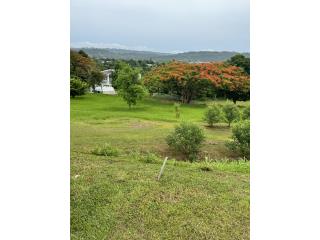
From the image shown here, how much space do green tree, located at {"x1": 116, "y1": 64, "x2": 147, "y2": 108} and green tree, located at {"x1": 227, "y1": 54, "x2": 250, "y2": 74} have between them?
56cm

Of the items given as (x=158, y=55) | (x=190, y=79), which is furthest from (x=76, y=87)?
(x=190, y=79)

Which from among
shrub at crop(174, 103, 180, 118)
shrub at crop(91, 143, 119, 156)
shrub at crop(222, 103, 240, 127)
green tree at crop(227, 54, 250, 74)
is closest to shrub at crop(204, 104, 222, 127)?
shrub at crop(222, 103, 240, 127)

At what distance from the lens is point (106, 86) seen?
279cm

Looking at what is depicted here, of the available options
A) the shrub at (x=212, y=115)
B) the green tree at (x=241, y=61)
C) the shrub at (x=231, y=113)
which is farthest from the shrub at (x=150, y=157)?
the green tree at (x=241, y=61)

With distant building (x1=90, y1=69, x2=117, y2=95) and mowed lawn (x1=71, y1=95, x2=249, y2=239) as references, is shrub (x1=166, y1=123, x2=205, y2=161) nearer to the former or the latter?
mowed lawn (x1=71, y1=95, x2=249, y2=239)

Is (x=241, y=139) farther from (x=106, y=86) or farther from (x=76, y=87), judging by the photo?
(x=76, y=87)

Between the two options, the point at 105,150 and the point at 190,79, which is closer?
the point at 105,150

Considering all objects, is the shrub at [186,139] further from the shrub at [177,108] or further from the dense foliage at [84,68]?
the dense foliage at [84,68]

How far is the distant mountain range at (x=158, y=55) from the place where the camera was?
8.91ft

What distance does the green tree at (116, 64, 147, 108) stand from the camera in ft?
9.09

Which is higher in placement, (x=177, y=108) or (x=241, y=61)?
(x=241, y=61)

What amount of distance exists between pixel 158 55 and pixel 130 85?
0.83 ft
